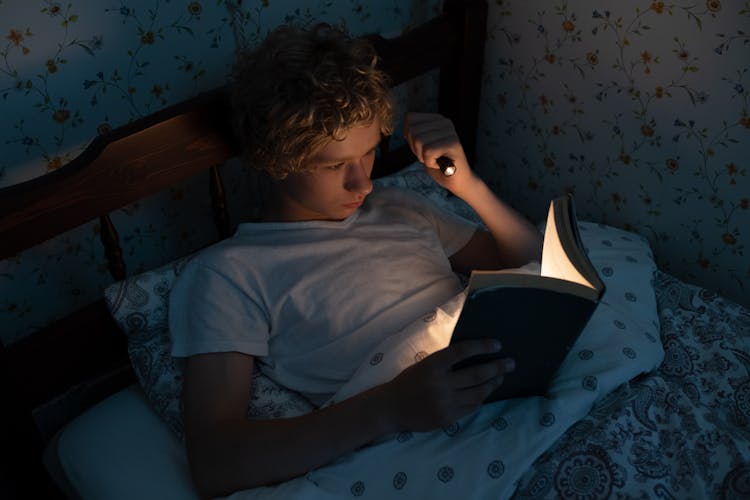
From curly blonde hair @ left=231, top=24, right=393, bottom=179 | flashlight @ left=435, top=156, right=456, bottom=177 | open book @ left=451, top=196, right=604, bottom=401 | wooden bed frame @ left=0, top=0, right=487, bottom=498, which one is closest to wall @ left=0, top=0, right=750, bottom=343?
wooden bed frame @ left=0, top=0, right=487, bottom=498

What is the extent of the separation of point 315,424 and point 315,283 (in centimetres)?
25

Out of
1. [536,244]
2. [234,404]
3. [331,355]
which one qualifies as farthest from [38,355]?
[536,244]

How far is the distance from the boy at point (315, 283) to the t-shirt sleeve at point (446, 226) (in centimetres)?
5

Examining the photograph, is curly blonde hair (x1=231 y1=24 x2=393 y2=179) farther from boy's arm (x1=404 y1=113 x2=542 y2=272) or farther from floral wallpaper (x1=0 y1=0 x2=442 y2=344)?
floral wallpaper (x1=0 y1=0 x2=442 y2=344)

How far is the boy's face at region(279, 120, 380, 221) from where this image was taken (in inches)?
42.1

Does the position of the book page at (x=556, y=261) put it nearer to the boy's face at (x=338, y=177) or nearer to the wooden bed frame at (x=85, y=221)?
the boy's face at (x=338, y=177)

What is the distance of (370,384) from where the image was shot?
103 cm

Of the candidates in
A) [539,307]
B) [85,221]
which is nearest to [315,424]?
[539,307]

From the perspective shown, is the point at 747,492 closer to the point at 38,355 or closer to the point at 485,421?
the point at 485,421

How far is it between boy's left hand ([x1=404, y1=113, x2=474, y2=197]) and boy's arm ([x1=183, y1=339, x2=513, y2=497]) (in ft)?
1.43

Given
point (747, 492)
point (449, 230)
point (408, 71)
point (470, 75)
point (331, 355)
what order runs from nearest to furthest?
1. point (747, 492)
2. point (331, 355)
3. point (449, 230)
4. point (408, 71)
5. point (470, 75)

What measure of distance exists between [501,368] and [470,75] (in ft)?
3.20

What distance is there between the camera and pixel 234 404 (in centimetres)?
100

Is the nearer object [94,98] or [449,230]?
[94,98]
